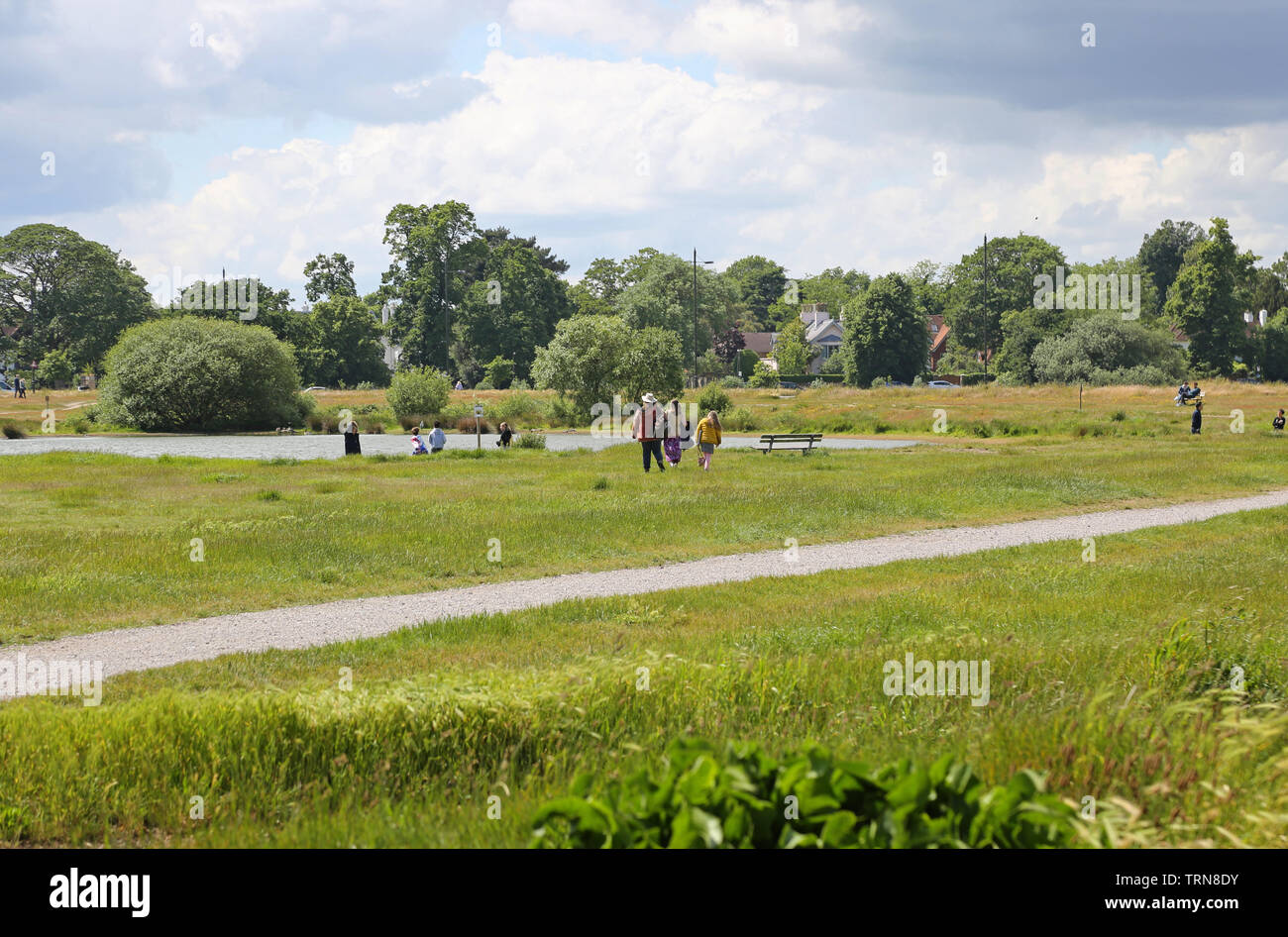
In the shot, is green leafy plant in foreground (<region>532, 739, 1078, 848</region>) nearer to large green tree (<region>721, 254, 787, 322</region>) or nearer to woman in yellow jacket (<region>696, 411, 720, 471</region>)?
woman in yellow jacket (<region>696, 411, 720, 471</region>)

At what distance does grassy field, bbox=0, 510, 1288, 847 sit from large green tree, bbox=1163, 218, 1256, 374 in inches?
4087

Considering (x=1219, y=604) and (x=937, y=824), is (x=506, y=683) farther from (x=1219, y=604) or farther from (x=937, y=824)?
(x=1219, y=604)

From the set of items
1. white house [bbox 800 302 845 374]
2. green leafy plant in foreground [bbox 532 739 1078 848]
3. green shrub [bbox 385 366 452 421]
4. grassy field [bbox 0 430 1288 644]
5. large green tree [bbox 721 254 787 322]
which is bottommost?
grassy field [bbox 0 430 1288 644]

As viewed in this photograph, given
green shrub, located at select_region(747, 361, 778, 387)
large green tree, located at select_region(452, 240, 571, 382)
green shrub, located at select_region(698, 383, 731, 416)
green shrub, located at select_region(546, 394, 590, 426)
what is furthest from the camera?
large green tree, located at select_region(452, 240, 571, 382)

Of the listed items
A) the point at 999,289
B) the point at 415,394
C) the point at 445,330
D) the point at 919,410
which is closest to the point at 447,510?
the point at 415,394

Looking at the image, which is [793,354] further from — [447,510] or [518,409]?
[447,510]

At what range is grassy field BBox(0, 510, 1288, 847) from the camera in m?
4.62

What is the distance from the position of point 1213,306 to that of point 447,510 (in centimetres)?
9951

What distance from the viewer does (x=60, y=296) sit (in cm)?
10456

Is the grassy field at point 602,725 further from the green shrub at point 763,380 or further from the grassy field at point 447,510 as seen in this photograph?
the green shrub at point 763,380

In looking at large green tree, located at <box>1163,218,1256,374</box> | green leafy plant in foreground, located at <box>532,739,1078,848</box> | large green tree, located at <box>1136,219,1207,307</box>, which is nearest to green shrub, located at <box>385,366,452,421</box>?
green leafy plant in foreground, located at <box>532,739,1078,848</box>

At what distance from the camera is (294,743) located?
5758 mm

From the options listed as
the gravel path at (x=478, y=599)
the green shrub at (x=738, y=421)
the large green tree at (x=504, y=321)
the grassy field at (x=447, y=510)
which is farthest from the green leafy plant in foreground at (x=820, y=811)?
the large green tree at (x=504, y=321)
